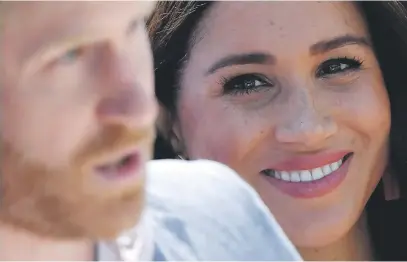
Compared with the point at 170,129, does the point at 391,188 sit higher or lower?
lower

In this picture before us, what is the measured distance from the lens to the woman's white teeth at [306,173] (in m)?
0.88

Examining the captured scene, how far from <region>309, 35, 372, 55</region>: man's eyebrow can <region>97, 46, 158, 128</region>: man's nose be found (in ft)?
1.39

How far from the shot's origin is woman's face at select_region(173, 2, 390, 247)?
2.74ft

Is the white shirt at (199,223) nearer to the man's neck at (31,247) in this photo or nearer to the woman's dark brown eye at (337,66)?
the man's neck at (31,247)

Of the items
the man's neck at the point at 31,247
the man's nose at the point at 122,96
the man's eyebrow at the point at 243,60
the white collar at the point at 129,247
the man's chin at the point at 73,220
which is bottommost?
the white collar at the point at 129,247

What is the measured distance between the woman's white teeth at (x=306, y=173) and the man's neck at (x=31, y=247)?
42 centimetres

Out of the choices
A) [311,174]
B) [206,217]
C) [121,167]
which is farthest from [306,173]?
[121,167]

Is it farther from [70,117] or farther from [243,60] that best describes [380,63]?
[70,117]

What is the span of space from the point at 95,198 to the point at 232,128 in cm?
44

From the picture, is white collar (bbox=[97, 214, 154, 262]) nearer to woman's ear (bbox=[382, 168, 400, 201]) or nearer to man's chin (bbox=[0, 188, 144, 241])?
man's chin (bbox=[0, 188, 144, 241])

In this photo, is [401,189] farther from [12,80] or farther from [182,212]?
[12,80]

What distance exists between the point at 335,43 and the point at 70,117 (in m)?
0.49

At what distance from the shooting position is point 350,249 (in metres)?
0.96

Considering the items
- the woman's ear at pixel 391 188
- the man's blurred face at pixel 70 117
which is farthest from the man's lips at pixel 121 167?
the woman's ear at pixel 391 188
